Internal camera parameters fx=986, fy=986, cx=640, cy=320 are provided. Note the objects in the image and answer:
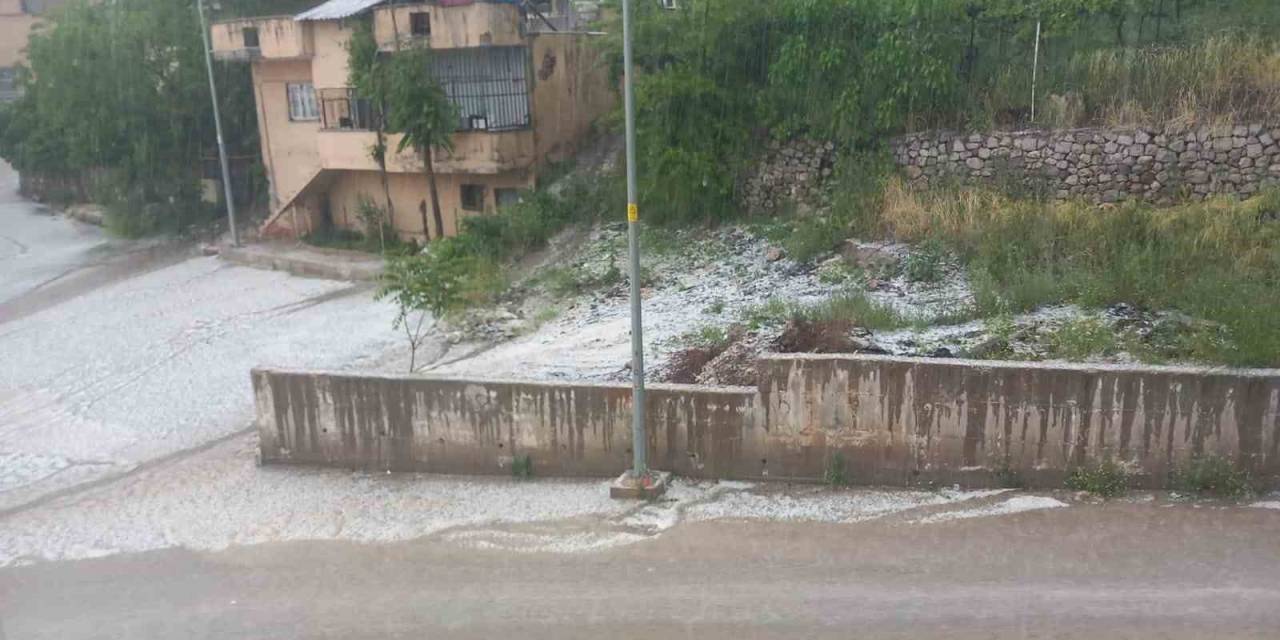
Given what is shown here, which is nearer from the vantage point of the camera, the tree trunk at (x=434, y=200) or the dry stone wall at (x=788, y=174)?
the dry stone wall at (x=788, y=174)

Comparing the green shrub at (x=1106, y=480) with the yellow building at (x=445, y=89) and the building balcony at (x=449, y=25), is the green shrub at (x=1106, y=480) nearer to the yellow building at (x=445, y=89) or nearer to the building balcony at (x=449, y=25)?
the yellow building at (x=445, y=89)

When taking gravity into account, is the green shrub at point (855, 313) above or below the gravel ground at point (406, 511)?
above

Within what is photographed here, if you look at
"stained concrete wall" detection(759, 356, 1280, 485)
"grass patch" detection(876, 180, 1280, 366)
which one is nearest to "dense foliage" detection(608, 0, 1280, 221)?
"grass patch" detection(876, 180, 1280, 366)

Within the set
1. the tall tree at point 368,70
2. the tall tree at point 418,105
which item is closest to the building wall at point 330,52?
the tall tree at point 368,70

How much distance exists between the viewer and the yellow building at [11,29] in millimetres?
46812

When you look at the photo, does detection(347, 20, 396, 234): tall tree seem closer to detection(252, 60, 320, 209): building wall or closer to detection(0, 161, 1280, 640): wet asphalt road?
detection(252, 60, 320, 209): building wall

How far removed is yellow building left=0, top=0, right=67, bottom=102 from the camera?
1843 inches

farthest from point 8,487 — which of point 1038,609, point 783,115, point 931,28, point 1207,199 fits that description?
point 1207,199

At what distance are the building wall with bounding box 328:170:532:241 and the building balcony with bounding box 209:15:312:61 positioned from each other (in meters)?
3.15

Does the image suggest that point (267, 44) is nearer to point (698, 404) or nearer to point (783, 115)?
point (783, 115)

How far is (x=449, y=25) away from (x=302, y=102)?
258 inches

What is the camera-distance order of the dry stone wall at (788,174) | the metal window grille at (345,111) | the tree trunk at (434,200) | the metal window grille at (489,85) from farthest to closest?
the metal window grille at (345,111) < the tree trunk at (434,200) < the metal window grille at (489,85) < the dry stone wall at (788,174)

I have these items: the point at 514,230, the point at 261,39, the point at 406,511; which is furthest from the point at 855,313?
the point at 261,39

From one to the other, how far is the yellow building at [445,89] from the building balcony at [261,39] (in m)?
0.03
